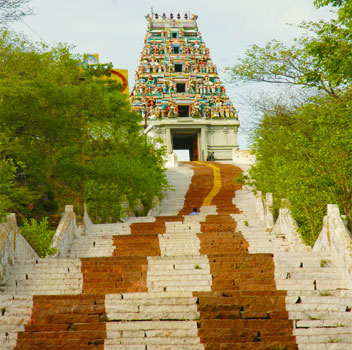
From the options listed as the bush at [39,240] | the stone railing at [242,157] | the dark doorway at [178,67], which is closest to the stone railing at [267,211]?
the bush at [39,240]

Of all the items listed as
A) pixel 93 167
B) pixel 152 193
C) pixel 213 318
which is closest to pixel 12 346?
pixel 213 318

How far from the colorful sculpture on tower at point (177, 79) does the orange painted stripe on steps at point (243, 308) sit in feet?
116

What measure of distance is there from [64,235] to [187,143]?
38911 mm

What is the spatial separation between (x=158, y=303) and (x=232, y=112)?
41.3 metres

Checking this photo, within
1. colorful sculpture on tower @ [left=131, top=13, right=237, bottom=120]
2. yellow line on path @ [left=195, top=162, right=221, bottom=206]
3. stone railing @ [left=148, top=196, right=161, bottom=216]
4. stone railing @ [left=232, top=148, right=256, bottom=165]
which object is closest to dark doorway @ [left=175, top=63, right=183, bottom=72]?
colorful sculpture on tower @ [left=131, top=13, right=237, bottom=120]

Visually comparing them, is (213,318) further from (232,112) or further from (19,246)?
(232,112)

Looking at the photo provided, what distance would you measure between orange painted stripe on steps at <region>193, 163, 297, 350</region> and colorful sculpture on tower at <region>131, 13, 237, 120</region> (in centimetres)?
3531

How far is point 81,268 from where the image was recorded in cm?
1172

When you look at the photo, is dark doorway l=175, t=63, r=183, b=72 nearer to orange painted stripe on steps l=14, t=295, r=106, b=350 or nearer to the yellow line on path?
the yellow line on path

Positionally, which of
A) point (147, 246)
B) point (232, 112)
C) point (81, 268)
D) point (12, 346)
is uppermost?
point (232, 112)

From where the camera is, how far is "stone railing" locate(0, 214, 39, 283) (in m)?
11.2

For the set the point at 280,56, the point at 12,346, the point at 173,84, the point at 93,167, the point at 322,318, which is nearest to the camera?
the point at 12,346

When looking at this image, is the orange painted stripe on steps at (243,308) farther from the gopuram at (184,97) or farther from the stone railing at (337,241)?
the gopuram at (184,97)

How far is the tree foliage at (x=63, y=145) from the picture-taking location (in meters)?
19.1
